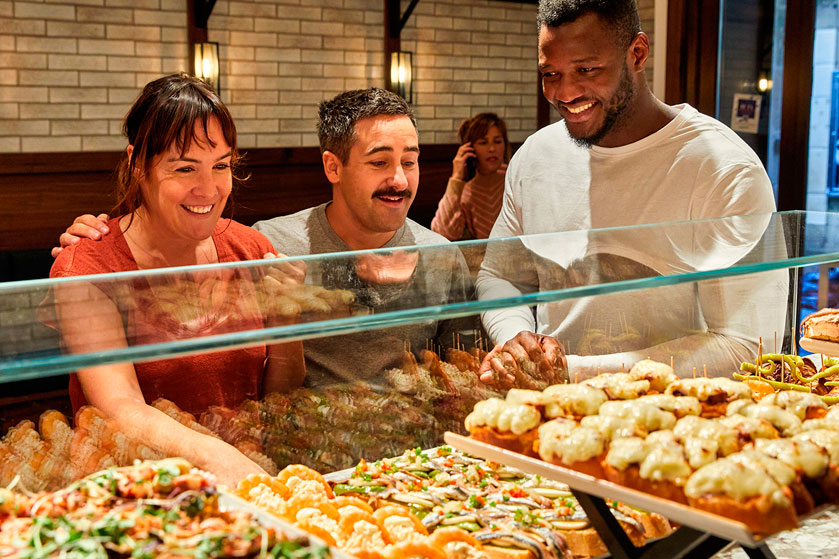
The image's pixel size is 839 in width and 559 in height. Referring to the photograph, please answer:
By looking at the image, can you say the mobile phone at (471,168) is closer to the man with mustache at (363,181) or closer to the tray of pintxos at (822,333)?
the man with mustache at (363,181)

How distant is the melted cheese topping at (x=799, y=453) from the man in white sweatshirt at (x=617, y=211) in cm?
43

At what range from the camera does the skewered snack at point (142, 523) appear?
1157mm

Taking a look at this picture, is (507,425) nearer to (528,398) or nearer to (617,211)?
(528,398)

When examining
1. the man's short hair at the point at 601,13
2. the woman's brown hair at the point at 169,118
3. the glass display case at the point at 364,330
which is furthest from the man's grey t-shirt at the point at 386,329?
the man's short hair at the point at 601,13

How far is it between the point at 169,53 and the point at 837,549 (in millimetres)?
6767

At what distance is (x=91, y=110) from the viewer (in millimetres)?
7020

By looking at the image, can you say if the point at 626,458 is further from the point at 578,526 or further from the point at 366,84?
the point at 366,84

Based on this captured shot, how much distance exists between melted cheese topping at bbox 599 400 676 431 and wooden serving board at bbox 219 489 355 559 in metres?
0.52

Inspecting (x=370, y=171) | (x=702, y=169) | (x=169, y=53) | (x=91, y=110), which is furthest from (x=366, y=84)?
(x=702, y=169)

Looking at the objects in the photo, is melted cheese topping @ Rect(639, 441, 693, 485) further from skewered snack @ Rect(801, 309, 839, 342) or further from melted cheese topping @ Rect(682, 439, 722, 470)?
skewered snack @ Rect(801, 309, 839, 342)

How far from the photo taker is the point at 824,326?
2658 mm

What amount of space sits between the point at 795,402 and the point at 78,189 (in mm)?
6368

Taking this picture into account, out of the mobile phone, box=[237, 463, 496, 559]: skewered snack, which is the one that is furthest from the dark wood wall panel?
box=[237, 463, 496, 559]: skewered snack

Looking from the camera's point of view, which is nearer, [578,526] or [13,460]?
[13,460]
